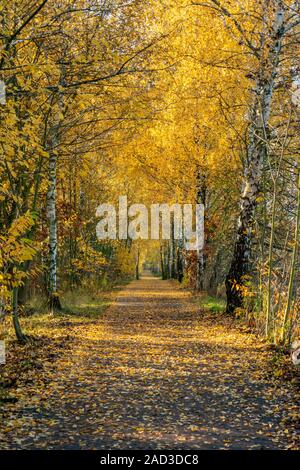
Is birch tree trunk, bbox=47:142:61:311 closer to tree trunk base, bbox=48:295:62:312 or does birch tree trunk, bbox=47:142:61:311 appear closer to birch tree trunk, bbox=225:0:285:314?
tree trunk base, bbox=48:295:62:312

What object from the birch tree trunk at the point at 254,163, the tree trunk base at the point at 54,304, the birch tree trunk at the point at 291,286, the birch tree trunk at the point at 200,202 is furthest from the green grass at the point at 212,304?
the birch tree trunk at the point at 291,286

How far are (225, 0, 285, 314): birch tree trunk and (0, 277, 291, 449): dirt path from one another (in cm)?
262

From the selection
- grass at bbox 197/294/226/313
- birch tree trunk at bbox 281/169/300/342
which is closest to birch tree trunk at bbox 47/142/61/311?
grass at bbox 197/294/226/313

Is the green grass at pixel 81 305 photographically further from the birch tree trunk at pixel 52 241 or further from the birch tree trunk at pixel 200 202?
the birch tree trunk at pixel 200 202

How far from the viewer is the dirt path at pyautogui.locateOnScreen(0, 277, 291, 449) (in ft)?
17.4

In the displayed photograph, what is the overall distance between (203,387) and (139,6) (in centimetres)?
772

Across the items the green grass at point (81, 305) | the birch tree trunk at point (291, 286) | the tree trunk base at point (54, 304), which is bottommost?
the green grass at point (81, 305)

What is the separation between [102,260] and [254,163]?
397 inches

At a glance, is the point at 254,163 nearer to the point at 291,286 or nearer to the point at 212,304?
the point at 291,286

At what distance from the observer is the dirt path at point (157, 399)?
5.31m

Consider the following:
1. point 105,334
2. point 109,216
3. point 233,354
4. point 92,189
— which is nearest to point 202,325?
point 105,334

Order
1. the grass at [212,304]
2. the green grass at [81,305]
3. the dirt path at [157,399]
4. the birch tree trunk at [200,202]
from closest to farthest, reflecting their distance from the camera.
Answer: the dirt path at [157,399] → the green grass at [81,305] → the grass at [212,304] → the birch tree trunk at [200,202]

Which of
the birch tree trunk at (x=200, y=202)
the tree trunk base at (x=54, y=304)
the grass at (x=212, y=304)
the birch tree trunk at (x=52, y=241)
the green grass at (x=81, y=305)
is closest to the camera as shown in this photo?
the birch tree trunk at (x=52, y=241)

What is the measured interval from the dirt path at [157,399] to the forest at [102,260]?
0.03 meters
